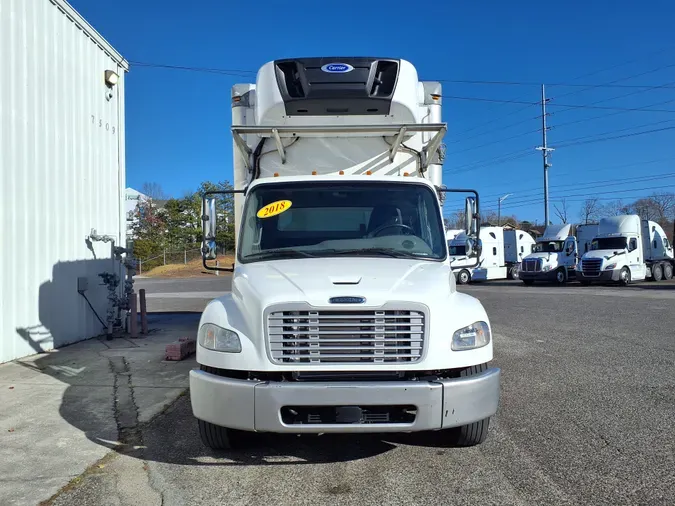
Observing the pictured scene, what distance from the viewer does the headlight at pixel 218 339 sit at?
156 inches

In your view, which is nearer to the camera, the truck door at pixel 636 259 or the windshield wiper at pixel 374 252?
the windshield wiper at pixel 374 252

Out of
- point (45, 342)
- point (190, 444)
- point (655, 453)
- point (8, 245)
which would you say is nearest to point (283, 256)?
point (190, 444)

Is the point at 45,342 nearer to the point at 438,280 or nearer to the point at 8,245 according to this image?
the point at 8,245

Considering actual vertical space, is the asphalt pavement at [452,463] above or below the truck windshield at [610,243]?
below

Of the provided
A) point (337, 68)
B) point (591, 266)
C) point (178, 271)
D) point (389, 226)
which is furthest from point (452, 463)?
point (178, 271)

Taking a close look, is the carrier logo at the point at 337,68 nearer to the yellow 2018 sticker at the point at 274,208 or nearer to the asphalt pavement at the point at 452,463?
the yellow 2018 sticker at the point at 274,208

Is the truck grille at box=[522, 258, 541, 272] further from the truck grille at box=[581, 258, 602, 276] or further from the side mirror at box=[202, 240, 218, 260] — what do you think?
the side mirror at box=[202, 240, 218, 260]

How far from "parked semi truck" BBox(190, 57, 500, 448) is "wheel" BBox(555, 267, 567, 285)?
86.8 ft

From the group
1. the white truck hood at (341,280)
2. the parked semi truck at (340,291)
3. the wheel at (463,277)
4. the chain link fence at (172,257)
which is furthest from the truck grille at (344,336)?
the chain link fence at (172,257)

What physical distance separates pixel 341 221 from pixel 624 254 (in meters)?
26.3

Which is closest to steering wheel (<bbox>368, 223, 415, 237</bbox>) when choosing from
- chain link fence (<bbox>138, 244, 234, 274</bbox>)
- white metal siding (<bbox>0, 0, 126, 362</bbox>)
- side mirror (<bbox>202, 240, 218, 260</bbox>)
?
side mirror (<bbox>202, 240, 218, 260</bbox>)

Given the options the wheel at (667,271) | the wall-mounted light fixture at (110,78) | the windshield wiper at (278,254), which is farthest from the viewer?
the wheel at (667,271)

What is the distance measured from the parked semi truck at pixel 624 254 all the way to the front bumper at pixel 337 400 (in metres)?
26.0

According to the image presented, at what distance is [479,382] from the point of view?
394cm
